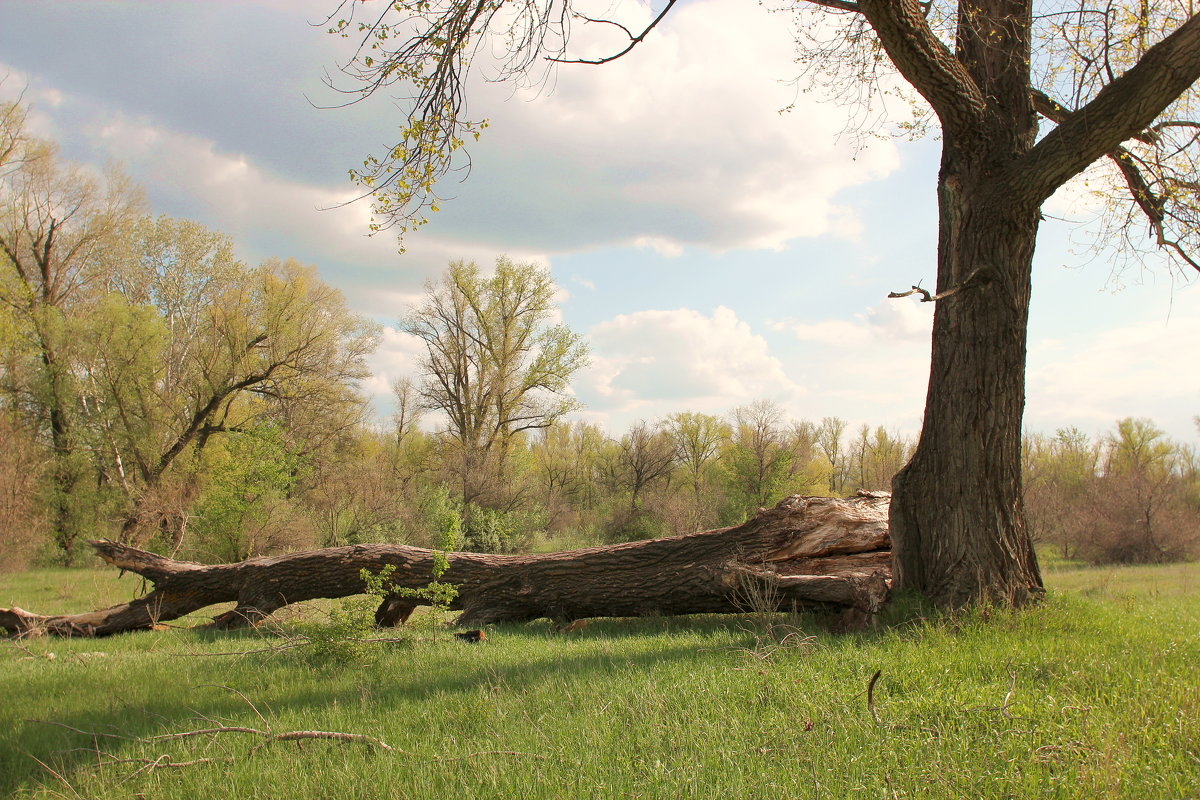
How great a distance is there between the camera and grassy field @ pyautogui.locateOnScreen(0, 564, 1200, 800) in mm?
3623

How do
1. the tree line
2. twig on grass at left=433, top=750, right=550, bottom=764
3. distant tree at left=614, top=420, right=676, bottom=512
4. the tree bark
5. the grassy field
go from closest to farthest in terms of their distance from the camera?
the grassy field
twig on grass at left=433, top=750, right=550, bottom=764
the tree bark
the tree line
distant tree at left=614, top=420, right=676, bottom=512

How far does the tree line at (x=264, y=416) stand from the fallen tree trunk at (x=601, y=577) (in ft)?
26.9

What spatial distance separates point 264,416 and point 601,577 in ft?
82.3

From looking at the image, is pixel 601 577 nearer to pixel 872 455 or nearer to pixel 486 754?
pixel 486 754

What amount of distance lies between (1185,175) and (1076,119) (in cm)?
442

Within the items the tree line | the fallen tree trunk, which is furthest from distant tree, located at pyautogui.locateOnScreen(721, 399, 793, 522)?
the fallen tree trunk

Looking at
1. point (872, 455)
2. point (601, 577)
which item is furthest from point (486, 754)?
point (872, 455)

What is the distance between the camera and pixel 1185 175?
9586mm

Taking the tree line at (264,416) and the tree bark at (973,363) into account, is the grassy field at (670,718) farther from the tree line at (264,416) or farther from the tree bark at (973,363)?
the tree line at (264,416)

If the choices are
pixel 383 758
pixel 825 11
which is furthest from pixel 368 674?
pixel 825 11

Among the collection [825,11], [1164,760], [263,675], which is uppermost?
[825,11]

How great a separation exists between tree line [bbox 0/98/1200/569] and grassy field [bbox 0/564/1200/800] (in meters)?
14.0

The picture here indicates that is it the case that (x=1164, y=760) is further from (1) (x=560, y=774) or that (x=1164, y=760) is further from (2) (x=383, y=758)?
(2) (x=383, y=758)

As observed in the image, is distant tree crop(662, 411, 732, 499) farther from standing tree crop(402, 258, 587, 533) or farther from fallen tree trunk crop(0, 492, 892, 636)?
fallen tree trunk crop(0, 492, 892, 636)
